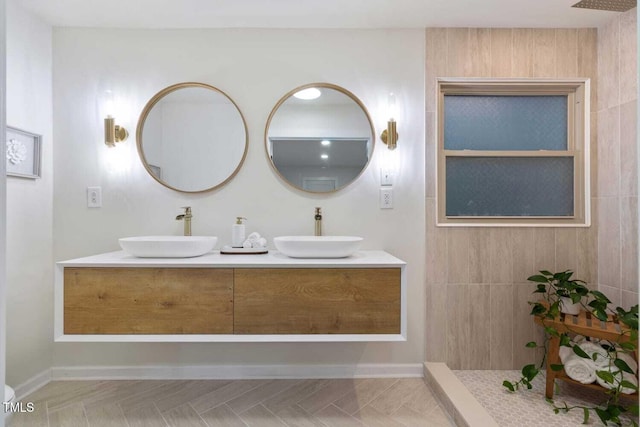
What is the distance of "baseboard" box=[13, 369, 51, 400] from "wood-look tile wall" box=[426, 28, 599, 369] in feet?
7.71

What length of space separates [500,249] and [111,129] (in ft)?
8.17

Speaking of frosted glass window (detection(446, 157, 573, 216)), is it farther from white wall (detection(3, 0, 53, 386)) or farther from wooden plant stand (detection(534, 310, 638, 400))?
white wall (detection(3, 0, 53, 386))

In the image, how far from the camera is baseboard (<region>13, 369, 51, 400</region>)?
1902 millimetres

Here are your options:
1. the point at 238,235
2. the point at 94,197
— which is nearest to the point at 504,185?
the point at 238,235

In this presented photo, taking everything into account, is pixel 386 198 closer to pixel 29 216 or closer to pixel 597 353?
pixel 597 353

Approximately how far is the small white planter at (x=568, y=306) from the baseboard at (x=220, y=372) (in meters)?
0.92

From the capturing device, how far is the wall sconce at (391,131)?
2.13 meters

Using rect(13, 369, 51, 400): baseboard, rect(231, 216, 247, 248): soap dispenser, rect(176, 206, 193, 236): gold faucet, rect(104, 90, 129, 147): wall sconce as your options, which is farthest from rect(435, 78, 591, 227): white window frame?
rect(13, 369, 51, 400): baseboard

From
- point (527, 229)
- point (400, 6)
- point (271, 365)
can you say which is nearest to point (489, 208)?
point (527, 229)

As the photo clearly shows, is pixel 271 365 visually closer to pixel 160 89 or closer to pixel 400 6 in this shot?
pixel 160 89

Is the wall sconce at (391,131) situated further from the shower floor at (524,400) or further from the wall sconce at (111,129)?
the wall sconce at (111,129)

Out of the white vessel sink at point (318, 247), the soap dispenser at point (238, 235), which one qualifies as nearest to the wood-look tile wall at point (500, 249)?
the white vessel sink at point (318, 247)

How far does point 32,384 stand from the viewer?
1985 millimetres

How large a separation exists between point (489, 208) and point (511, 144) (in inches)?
17.3
